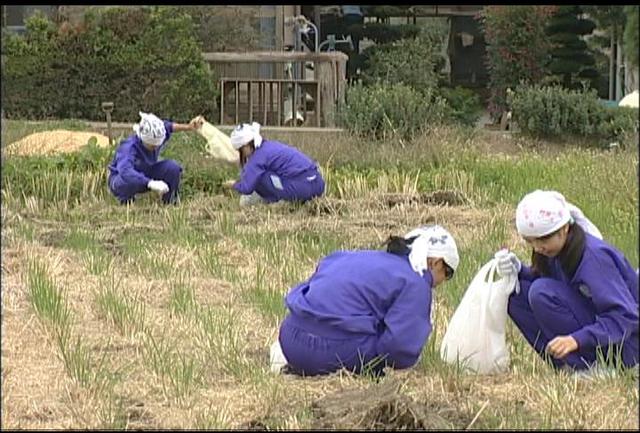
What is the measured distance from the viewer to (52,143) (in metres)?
11.6

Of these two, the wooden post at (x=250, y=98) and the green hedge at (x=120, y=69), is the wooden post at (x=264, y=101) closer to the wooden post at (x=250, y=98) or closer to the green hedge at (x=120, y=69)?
the wooden post at (x=250, y=98)

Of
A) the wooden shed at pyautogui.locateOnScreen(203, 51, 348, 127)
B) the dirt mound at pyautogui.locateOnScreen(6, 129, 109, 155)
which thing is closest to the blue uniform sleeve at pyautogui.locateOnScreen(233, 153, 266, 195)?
the dirt mound at pyautogui.locateOnScreen(6, 129, 109, 155)

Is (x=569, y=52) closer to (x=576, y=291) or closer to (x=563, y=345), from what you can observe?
(x=576, y=291)

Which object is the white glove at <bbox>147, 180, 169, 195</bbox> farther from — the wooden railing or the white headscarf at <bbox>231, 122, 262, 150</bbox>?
the wooden railing

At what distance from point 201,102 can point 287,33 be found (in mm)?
3424

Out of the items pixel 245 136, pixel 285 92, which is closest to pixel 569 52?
pixel 285 92

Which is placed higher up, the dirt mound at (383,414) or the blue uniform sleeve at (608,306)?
the blue uniform sleeve at (608,306)

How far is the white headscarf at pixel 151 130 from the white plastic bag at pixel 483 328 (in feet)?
15.6

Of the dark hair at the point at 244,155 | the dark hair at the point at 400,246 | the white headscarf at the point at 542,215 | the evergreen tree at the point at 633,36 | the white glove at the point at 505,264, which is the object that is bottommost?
the dark hair at the point at 244,155

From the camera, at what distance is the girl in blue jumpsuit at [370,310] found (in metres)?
4.62

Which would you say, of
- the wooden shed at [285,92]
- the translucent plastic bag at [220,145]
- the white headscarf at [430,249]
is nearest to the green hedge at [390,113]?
the wooden shed at [285,92]

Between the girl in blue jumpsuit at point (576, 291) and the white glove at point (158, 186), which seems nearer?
the girl in blue jumpsuit at point (576, 291)

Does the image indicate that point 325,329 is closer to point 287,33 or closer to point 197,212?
point 197,212

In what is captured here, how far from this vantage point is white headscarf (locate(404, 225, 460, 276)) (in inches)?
187
